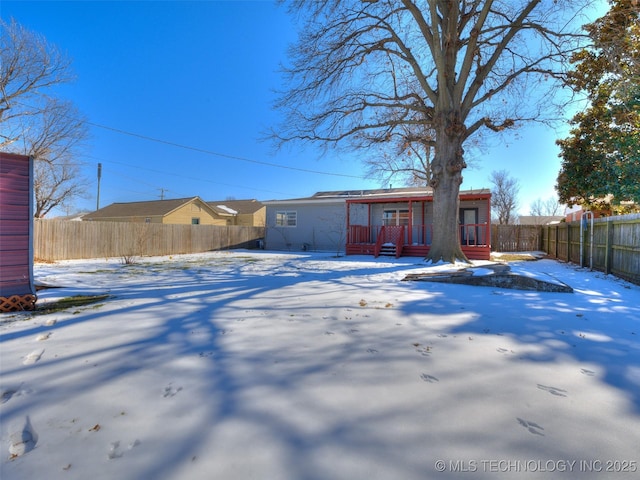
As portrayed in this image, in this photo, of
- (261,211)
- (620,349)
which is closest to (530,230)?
(620,349)

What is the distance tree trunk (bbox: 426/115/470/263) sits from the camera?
10383 mm

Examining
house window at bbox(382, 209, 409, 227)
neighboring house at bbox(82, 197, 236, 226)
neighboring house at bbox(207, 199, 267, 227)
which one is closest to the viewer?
house window at bbox(382, 209, 409, 227)

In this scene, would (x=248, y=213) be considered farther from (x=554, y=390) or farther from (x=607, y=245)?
Answer: (x=554, y=390)

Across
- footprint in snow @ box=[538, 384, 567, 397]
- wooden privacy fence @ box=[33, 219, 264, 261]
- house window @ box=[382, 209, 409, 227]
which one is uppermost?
house window @ box=[382, 209, 409, 227]

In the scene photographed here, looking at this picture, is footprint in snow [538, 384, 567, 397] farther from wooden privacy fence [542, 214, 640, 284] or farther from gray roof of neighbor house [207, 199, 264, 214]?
gray roof of neighbor house [207, 199, 264, 214]

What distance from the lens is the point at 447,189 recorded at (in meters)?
10.6

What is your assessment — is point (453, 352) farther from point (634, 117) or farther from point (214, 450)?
point (634, 117)

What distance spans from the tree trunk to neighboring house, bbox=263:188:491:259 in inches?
110

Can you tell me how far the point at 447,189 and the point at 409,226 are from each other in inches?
153

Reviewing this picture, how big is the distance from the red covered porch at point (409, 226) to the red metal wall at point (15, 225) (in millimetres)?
11342

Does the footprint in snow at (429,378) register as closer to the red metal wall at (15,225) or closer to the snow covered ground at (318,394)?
the snow covered ground at (318,394)

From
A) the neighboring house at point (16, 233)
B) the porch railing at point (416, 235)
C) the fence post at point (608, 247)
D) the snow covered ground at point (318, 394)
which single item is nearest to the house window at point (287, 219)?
the porch railing at point (416, 235)

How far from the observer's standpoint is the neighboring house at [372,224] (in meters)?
14.1

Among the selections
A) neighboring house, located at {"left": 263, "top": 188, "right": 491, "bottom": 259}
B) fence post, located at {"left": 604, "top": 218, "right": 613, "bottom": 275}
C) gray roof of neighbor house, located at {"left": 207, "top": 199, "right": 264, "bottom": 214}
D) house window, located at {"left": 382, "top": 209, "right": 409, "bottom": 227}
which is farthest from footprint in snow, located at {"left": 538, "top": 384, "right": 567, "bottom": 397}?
gray roof of neighbor house, located at {"left": 207, "top": 199, "right": 264, "bottom": 214}
